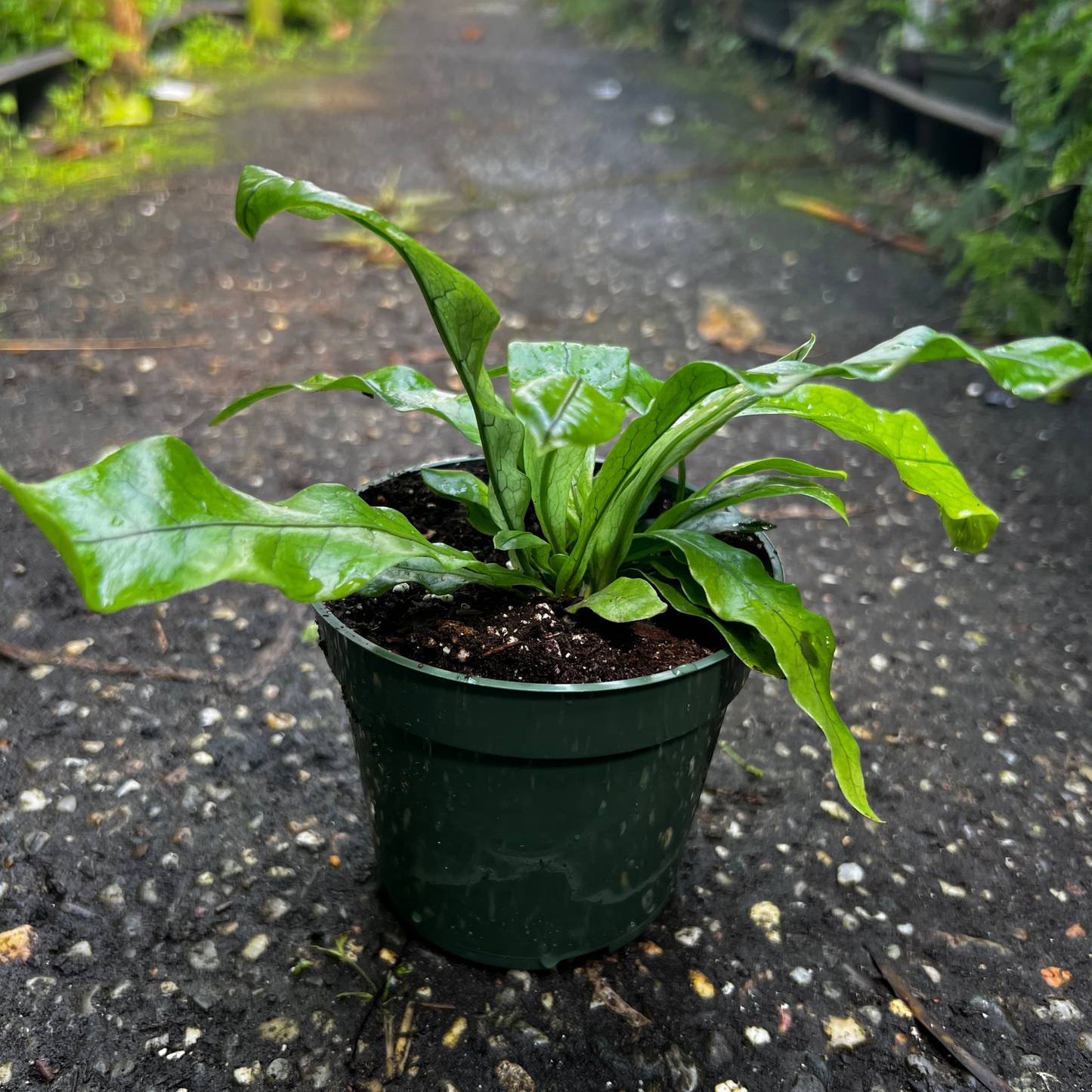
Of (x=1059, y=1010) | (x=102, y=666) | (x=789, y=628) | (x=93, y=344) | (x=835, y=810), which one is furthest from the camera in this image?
(x=93, y=344)

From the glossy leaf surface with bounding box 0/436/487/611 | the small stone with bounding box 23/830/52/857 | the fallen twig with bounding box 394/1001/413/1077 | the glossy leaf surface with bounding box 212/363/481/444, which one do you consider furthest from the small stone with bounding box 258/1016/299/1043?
the glossy leaf surface with bounding box 212/363/481/444

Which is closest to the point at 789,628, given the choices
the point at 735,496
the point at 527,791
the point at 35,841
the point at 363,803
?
the point at 735,496

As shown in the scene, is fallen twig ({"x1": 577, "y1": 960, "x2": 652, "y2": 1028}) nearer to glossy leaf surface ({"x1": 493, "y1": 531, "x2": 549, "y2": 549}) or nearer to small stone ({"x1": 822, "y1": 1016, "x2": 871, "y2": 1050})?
small stone ({"x1": 822, "y1": 1016, "x2": 871, "y2": 1050})

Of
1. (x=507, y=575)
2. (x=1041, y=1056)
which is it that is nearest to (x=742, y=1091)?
(x=1041, y=1056)

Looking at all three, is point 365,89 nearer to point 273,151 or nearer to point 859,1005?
point 273,151

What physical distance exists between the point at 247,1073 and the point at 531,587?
567 mm

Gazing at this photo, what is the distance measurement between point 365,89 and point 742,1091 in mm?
5633

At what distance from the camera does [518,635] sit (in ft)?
3.05

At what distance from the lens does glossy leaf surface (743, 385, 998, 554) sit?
898 millimetres

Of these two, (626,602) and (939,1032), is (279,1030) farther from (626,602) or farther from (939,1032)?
(939,1032)

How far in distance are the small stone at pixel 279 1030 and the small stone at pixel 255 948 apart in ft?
0.28

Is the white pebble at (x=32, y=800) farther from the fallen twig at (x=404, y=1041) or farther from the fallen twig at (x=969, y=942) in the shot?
the fallen twig at (x=969, y=942)

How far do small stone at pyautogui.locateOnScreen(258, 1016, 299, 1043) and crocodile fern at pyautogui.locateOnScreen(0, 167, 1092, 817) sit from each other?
18.5 inches

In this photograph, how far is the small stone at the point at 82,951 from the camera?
1084 mm
